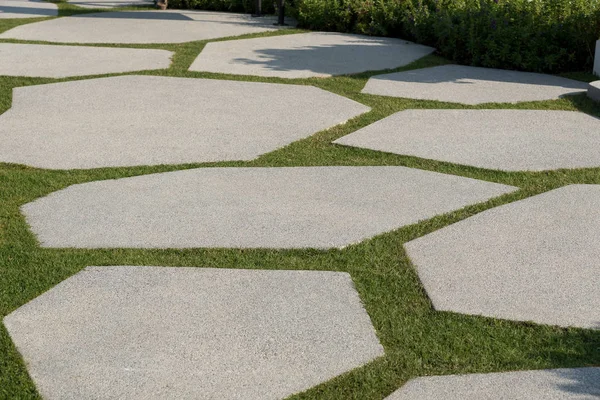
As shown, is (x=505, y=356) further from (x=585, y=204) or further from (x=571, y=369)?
(x=585, y=204)

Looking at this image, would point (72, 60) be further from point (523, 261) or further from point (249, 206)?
point (523, 261)

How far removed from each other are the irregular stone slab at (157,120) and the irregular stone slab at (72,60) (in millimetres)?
347

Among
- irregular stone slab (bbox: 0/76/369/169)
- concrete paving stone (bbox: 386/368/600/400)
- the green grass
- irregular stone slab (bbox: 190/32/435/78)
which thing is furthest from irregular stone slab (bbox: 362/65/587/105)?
concrete paving stone (bbox: 386/368/600/400)

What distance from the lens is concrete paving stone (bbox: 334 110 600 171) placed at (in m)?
3.78

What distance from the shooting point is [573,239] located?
2.91m

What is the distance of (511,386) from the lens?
2.04 meters

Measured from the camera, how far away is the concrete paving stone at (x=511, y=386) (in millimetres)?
2002

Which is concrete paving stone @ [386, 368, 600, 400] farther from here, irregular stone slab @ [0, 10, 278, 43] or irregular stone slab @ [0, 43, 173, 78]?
irregular stone slab @ [0, 10, 278, 43]

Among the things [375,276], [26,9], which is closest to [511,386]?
[375,276]

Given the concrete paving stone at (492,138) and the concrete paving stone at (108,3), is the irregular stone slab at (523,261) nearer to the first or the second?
the concrete paving stone at (492,138)

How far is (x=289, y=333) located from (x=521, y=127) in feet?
7.84

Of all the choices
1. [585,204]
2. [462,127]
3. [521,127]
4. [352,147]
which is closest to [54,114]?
[352,147]

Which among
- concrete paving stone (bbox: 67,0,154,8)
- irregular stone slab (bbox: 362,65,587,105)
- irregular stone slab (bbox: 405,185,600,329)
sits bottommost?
irregular stone slab (bbox: 405,185,600,329)

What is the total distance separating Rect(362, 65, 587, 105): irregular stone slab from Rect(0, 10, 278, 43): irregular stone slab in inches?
81.8
